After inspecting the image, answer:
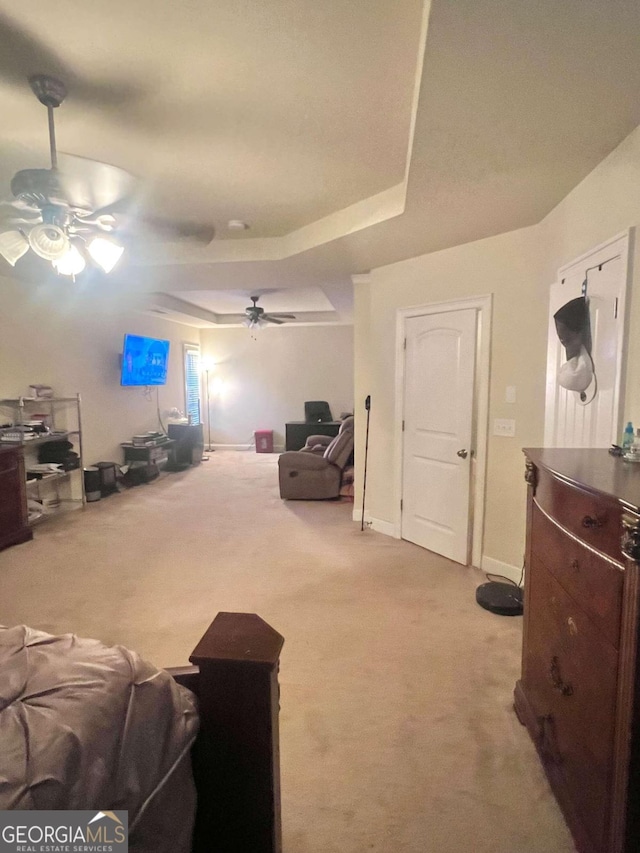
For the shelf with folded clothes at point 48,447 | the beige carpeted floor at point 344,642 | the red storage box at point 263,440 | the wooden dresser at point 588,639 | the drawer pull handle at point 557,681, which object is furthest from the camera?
the red storage box at point 263,440

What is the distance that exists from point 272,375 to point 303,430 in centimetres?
145

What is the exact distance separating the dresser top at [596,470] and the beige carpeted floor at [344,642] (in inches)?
46.1

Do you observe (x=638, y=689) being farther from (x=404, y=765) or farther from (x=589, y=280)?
(x=589, y=280)

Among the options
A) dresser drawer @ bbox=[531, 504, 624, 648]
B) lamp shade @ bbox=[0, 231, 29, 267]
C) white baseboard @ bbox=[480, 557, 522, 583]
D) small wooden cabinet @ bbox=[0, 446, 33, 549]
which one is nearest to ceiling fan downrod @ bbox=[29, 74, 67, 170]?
lamp shade @ bbox=[0, 231, 29, 267]

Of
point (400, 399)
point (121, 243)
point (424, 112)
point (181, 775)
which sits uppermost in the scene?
point (424, 112)

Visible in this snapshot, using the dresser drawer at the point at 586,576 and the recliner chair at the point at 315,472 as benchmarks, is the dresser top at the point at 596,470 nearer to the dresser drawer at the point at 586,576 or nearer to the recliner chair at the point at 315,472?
the dresser drawer at the point at 586,576

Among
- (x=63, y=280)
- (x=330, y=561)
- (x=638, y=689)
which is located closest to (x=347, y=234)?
(x=330, y=561)

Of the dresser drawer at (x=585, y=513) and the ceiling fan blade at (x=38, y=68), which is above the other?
the ceiling fan blade at (x=38, y=68)

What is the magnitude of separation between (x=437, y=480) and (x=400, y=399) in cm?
76

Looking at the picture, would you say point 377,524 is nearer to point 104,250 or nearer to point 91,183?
point 104,250

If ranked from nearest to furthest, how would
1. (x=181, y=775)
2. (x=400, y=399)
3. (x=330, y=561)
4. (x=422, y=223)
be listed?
1. (x=181, y=775)
2. (x=422, y=223)
3. (x=330, y=561)
4. (x=400, y=399)

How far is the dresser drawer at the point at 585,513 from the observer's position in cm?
115

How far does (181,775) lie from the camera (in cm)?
94

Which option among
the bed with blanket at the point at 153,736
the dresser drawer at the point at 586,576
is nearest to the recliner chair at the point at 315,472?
the dresser drawer at the point at 586,576
